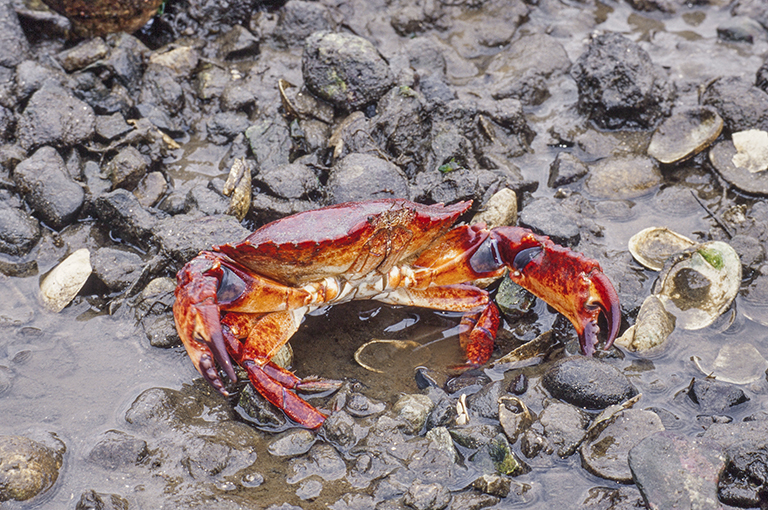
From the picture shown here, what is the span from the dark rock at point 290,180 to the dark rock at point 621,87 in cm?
296

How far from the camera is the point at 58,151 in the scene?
520cm

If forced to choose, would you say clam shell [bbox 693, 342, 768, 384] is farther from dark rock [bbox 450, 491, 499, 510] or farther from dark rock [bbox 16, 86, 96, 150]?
dark rock [bbox 16, 86, 96, 150]

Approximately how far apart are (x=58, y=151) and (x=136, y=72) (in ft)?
4.02

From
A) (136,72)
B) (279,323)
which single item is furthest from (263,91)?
(279,323)

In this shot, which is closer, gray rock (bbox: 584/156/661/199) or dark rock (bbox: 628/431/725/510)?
dark rock (bbox: 628/431/725/510)

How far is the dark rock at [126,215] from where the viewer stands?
4.70 meters

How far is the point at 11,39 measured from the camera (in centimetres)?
573

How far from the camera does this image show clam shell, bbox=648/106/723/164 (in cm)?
549

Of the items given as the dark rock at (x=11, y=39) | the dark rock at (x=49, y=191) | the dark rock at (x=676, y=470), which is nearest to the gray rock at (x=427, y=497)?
the dark rock at (x=676, y=470)

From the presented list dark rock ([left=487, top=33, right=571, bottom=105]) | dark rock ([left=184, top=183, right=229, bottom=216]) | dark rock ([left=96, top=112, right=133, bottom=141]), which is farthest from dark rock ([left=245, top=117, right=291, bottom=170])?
dark rock ([left=487, top=33, right=571, bottom=105])

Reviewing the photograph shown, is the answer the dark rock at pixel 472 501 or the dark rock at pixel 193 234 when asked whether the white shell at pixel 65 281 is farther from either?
the dark rock at pixel 472 501

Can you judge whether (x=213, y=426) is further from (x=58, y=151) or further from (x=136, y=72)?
(x=136, y=72)

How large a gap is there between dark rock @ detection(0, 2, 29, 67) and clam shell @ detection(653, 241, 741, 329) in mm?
6066

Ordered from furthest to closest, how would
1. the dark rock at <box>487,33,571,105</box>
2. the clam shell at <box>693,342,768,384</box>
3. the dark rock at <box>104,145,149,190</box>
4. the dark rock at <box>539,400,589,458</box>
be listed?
the dark rock at <box>487,33,571,105</box>
the dark rock at <box>104,145,149,190</box>
the clam shell at <box>693,342,768,384</box>
the dark rock at <box>539,400,589,458</box>
